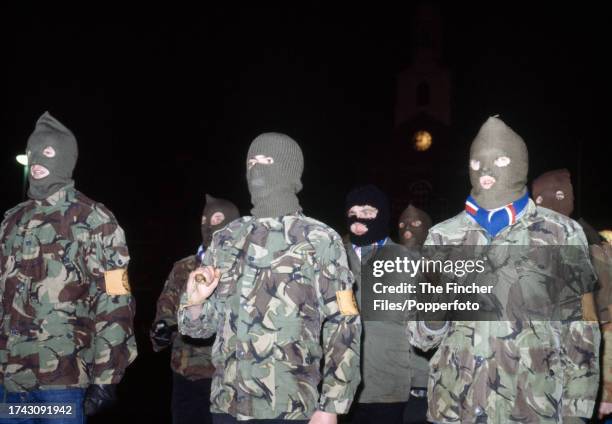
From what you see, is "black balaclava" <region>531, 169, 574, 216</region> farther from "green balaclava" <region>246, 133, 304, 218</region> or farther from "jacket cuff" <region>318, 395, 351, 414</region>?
"jacket cuff" <region>318, 395, 351, 414</region>

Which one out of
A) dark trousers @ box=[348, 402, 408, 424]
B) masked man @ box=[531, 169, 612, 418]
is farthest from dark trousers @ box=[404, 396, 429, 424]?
masked man @ box=[531, 169, 612, 418]

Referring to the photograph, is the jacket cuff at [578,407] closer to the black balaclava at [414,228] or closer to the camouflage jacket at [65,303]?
the camouflage jacket at [65,303]

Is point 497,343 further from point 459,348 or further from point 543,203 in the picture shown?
point 543,203

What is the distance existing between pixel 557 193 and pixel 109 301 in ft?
15.3

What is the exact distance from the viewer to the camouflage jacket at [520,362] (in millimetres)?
4094

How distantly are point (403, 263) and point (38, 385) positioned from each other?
3.25 metres

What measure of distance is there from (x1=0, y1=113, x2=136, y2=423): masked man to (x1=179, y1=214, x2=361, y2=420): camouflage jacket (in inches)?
32.0

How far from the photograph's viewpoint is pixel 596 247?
6.57m

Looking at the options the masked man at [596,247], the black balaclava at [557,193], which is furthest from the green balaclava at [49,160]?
the black balaclava at [557,193]

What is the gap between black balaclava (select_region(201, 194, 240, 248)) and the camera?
722 cm

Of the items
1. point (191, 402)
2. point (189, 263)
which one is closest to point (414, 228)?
point (189, 263)

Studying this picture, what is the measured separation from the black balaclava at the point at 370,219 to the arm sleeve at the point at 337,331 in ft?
7.95

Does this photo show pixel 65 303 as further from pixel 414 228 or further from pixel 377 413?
pixel 414 228

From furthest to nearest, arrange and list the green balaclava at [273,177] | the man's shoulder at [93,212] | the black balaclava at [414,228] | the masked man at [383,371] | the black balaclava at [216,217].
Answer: the black balaclava at [414,228] → the black balaclava at [216,217] → the masked man at [383,371] → the man's shoulder at [93,212] → the green balaclava at [273,177]
